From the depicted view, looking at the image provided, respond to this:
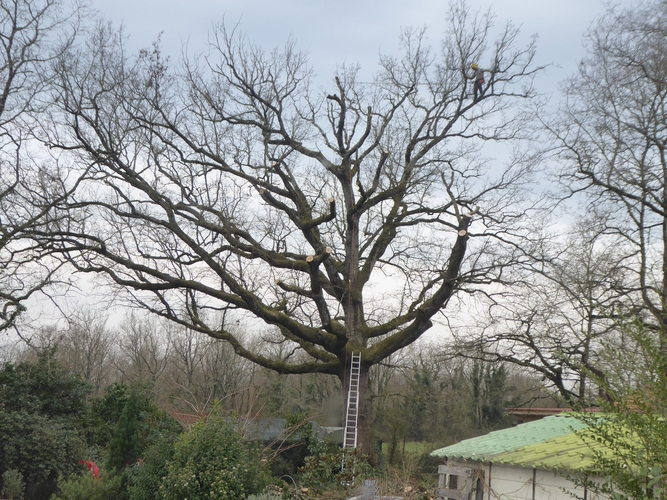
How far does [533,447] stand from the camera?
11.7m

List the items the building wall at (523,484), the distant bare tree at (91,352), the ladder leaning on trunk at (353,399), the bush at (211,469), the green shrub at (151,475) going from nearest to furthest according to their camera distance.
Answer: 1. the building wall at (523,484)
2. the bush at (211,469)
3. the green shrub at (151,475)
4. the ladder leaning on trunk at (353,399)
5. the distant bare tree at (91,352)

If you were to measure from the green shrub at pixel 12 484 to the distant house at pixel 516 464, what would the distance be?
10885 millimetres

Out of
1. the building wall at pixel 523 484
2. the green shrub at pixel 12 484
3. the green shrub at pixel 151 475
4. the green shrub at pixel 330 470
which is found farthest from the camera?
the green shrub at pixel 12 484

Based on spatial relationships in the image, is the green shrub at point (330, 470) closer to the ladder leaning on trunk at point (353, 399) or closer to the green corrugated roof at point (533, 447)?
the green corrugated roof at point (533, 447)

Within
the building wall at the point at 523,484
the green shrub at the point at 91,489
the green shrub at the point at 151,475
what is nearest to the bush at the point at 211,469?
the green shrub at the point at 151,475

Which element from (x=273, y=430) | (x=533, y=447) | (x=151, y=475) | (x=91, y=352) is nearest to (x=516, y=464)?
(x=533, y=447)

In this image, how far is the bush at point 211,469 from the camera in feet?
Result: 38.5

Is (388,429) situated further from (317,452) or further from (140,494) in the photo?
(140,494)

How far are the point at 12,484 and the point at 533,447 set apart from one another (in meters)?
13.0

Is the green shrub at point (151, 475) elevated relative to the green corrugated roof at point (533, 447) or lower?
lower

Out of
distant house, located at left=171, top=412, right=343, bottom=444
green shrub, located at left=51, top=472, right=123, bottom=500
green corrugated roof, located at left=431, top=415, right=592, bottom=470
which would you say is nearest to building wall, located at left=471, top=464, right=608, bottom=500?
green corrugated roof, located at left=431, top=415, right=592, bottom=470

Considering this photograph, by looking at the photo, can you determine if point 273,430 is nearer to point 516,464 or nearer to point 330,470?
point 330,470

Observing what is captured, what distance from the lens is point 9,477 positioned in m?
16.1

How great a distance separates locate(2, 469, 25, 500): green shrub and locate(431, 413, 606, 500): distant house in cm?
1088
